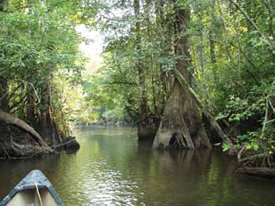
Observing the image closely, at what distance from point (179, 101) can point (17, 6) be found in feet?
34.9

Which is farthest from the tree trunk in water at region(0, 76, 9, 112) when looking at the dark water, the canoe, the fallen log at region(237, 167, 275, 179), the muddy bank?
the fallen log at region(237, 167, 275, 179)

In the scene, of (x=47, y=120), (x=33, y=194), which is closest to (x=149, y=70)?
(x=47, y=120)

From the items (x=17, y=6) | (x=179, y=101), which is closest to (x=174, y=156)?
(x=179, y=101)

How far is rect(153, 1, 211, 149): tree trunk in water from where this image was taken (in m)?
19.6

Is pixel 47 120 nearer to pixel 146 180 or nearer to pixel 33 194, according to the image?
pixel 146 180

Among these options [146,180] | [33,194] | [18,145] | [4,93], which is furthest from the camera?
[4,93]

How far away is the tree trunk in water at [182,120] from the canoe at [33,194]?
44.4 ft

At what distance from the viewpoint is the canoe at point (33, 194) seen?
6.17m

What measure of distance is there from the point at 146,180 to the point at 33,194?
531 centimetres

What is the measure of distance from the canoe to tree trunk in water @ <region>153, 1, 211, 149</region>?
44.4 ft

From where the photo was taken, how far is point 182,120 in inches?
775

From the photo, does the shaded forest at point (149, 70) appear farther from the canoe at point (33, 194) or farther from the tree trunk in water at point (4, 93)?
the canoe at point (33, 194)

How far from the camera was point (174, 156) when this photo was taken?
17109mm

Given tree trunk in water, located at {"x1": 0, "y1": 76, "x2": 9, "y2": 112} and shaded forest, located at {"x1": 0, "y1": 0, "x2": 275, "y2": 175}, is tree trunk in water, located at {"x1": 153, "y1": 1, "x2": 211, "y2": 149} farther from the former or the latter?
tree trunk in water, located at {"x1": 0, "y1": 76, "x2": 9, "y2": 112}
